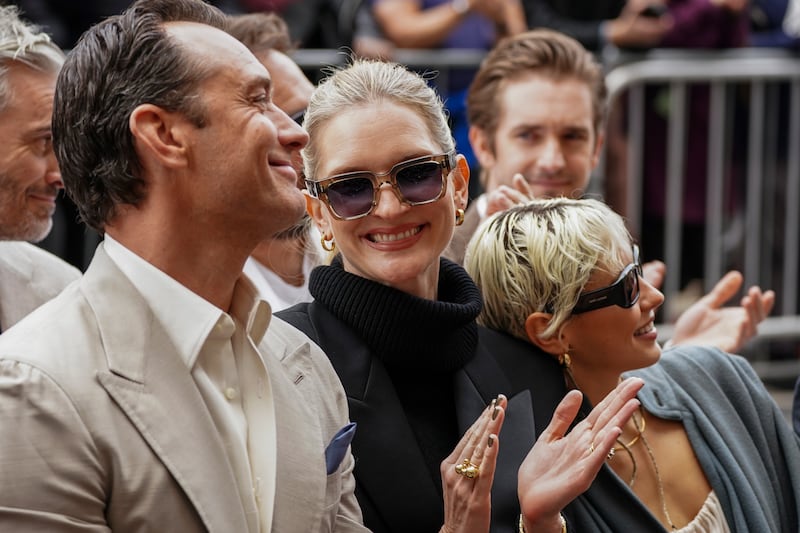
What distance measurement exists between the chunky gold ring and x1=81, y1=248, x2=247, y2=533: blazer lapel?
52cm

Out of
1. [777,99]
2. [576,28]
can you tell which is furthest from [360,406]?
[777,99]

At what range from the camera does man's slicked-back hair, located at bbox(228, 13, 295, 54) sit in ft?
13.7

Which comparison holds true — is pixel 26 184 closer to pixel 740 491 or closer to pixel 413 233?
pixel 413 233

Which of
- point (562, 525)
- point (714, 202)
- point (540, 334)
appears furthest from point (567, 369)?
point (714, 202)

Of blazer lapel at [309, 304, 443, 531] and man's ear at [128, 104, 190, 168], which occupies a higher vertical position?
man's ear at [128, 104, 190, 168]

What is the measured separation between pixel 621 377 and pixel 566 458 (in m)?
0.95

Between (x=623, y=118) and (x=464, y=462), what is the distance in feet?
15.0

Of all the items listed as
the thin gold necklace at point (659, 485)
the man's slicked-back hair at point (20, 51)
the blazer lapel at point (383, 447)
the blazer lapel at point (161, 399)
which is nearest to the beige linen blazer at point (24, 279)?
the man's slicked-back hair at point (20, 51)

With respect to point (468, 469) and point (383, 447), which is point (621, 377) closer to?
point (383, 447)

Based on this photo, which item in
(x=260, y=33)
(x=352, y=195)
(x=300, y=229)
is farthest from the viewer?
(x=260, y=33)

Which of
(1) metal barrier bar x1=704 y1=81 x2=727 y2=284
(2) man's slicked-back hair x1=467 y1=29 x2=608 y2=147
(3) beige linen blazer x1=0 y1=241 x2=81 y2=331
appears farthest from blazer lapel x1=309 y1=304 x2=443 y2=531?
(1) metal barrier bar x1=704 y1=81 x2=727 y2=284

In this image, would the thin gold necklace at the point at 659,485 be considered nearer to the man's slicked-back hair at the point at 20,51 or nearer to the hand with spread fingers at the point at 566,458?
the hand with spread fingers at the point at 566,458

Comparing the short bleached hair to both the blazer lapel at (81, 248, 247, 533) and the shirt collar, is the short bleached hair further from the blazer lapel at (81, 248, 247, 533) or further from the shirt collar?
the blazer lapel at (81, 248, 247, 533)

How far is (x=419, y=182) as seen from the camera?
9.69 ft
